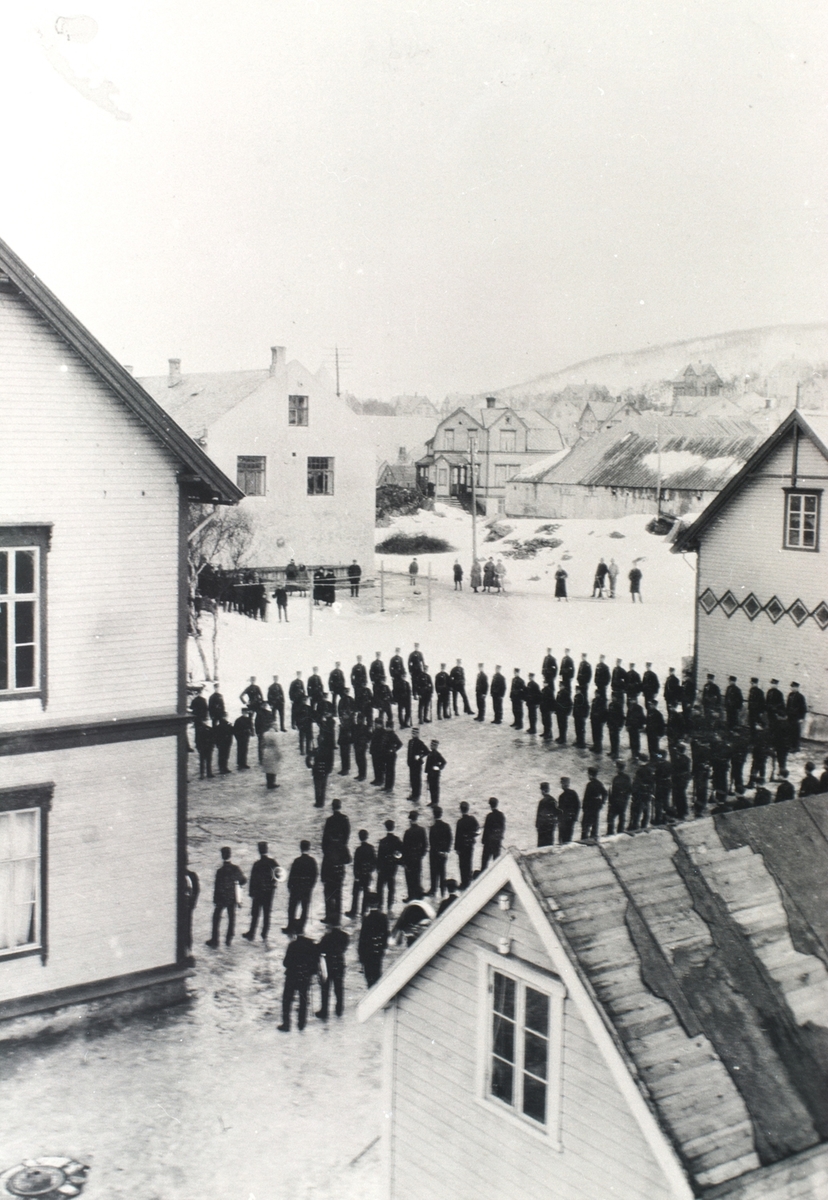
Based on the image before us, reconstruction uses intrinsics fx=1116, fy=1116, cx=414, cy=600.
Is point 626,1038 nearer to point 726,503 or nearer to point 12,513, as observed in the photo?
point 12,513

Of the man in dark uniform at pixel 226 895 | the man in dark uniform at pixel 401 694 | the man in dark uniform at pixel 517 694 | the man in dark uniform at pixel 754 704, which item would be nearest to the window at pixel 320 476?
the man in dark uniform at pixel 401 694

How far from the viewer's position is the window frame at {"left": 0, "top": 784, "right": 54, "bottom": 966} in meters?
11.9

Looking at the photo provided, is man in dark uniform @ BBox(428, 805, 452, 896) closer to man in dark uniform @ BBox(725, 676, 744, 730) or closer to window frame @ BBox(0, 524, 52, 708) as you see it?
window frame @ BBox(0, 524, 52, 708)

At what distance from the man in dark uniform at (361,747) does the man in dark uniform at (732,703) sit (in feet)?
23.7

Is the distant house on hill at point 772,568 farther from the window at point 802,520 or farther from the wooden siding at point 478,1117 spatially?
the wooden siding at point 478,1117

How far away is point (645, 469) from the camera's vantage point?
1462 inches

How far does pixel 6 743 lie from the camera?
1190cm

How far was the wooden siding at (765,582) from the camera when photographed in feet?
73.0

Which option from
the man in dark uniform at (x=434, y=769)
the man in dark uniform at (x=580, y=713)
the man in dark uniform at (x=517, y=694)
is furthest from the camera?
the man in dark uniform at (x=517, y=694)

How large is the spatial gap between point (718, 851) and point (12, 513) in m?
7.92

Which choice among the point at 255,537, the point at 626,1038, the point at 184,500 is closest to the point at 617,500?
the point at 255,537

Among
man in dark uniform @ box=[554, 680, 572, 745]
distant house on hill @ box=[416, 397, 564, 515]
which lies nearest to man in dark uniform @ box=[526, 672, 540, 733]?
man in dark uniform @ box=[554, 680, 572, 745]

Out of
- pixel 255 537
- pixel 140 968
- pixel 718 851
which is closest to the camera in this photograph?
pixel 718 851

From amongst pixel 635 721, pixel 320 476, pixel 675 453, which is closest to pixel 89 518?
pixel 635 721
